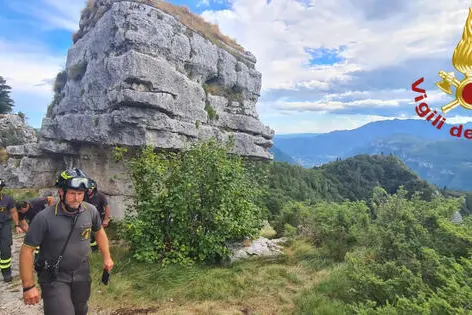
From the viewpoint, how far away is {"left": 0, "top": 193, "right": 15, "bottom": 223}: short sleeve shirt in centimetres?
760

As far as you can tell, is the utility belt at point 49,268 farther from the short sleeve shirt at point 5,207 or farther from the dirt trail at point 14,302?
the short sleeve shirt at point 5,207

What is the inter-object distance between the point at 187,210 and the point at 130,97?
9.45m

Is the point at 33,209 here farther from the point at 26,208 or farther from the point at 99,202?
the point at 99,202

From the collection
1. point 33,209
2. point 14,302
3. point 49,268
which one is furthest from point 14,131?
point 49,268

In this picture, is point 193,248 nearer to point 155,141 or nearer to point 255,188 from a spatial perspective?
point 255,188

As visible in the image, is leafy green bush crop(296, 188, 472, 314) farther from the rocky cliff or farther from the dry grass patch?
the dry grass patch

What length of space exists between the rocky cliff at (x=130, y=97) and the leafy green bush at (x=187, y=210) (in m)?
7.90

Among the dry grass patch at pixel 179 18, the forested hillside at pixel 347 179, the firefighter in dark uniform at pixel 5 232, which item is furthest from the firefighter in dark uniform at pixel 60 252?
the forested hillside at pixel 347 179

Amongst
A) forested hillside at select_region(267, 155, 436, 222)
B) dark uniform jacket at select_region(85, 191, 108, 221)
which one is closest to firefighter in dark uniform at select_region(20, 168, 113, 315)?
dark uniform jacket at select_region(85, 191, 108, 221)

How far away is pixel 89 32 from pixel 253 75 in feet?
39.6

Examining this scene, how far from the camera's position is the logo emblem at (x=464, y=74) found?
170 inches

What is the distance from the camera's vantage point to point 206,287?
21.0ft

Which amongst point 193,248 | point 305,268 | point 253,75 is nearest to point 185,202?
point 193,248

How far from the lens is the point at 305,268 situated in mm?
7566
